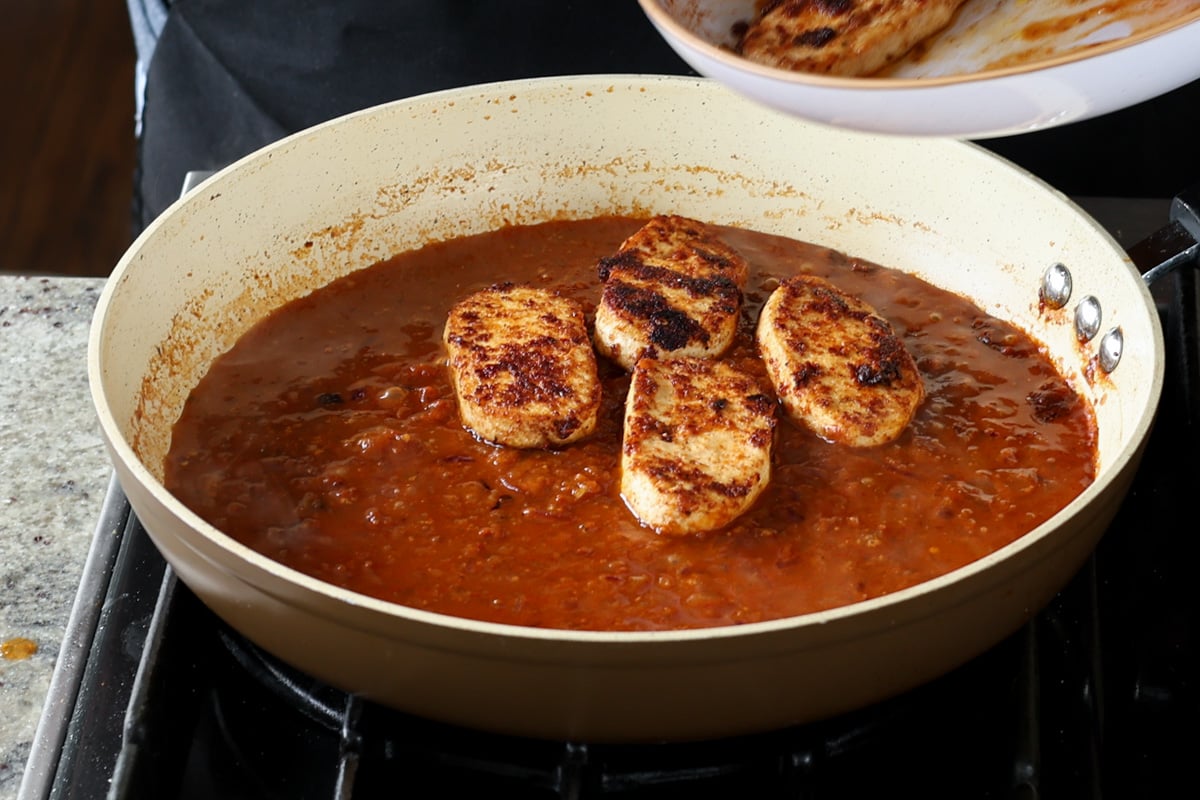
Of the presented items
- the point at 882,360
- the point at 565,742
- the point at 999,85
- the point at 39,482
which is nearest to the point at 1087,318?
the point at 882,360

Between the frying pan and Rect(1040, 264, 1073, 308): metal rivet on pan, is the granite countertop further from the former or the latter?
Rect(1040, 264, 1073, 308): metal rivet on pan

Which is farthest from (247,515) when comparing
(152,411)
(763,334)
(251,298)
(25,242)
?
(25,242)

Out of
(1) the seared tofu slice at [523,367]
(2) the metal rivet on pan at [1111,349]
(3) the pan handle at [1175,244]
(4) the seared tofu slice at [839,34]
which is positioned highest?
(4) the seared tofu slice at [839,34]

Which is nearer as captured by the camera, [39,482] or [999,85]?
[999,85]

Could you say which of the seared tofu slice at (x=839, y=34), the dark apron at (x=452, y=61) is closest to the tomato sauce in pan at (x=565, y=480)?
the seared tofu slice at (x=839, y=34)

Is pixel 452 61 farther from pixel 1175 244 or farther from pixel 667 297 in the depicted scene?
pixel 1175 244

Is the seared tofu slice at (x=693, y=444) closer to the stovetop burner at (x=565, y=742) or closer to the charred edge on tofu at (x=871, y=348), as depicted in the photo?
the charred edge on tofu at (x=871, y=348)
